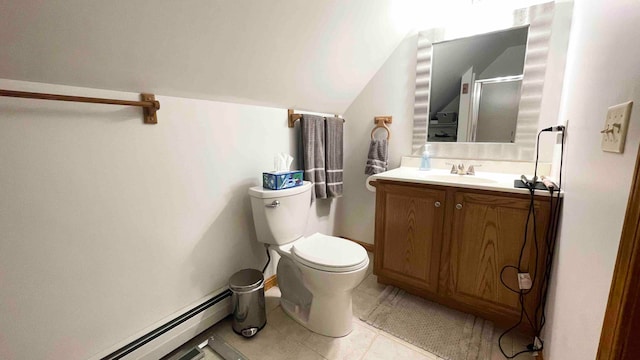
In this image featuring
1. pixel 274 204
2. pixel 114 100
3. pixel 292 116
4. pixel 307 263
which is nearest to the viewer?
pixel 114 100

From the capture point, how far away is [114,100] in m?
1.00

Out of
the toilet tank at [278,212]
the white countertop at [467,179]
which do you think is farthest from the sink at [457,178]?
the toilet tank at [278,212]

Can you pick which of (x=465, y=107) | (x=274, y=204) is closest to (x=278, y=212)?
(x=274, y=204)

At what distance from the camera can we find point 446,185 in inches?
57.2

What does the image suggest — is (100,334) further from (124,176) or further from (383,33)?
(383,33)

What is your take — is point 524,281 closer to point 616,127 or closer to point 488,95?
point 616,127

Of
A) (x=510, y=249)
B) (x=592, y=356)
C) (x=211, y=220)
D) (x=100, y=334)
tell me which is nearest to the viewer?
(x=592, y=356)

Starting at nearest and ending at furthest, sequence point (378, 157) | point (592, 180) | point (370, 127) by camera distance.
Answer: point (592, 180)
point (378, 157)
point (370, 127)

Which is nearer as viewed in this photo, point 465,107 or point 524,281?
point 524,281

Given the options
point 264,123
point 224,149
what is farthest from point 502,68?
point 224,149

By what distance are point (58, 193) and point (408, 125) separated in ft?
6.60

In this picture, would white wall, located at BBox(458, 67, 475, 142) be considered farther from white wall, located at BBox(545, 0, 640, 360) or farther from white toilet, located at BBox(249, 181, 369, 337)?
white toilet, located at BBox(249, 181, 369, 337)

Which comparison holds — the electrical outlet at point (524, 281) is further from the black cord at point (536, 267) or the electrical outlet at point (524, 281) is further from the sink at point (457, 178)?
the sink at point (457, 178)

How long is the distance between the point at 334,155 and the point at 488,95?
1.13 metres
